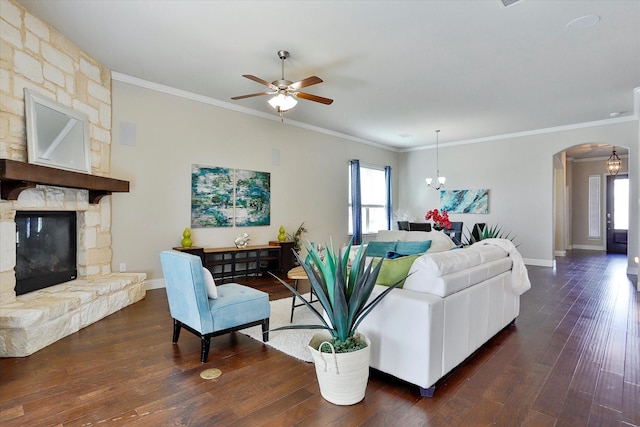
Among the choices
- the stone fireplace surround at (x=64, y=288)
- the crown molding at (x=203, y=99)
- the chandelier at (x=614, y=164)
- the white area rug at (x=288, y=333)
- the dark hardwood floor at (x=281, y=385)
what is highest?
the crown molding at (x=203, y=99)

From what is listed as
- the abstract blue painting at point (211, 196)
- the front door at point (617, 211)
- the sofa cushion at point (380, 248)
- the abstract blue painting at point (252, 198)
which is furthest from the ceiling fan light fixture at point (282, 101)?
the front door at point (617, 211)

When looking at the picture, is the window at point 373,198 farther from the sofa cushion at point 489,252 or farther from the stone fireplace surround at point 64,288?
the stone fireplace surround at point 64,288

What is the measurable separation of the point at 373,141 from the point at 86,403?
767 cm

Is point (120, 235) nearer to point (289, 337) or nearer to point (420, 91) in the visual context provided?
point (289, 337)

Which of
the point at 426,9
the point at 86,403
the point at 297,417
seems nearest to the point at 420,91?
the point at 426,9

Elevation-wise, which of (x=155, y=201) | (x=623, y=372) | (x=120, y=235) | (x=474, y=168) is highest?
(x=474, y=168)

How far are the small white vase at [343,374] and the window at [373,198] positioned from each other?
21.0 ft

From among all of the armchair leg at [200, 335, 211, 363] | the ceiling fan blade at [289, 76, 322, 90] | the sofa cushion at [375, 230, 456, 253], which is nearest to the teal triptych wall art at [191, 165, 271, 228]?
the sofa cushion at [375, 230, 456, 253]

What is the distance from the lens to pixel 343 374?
204cm

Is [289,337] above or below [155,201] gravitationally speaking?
below

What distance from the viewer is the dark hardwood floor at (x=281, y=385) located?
77.6 inches

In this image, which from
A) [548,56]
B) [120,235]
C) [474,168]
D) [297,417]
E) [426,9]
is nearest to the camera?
[297,417]

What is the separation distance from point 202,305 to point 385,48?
3214mm

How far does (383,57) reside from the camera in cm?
402
